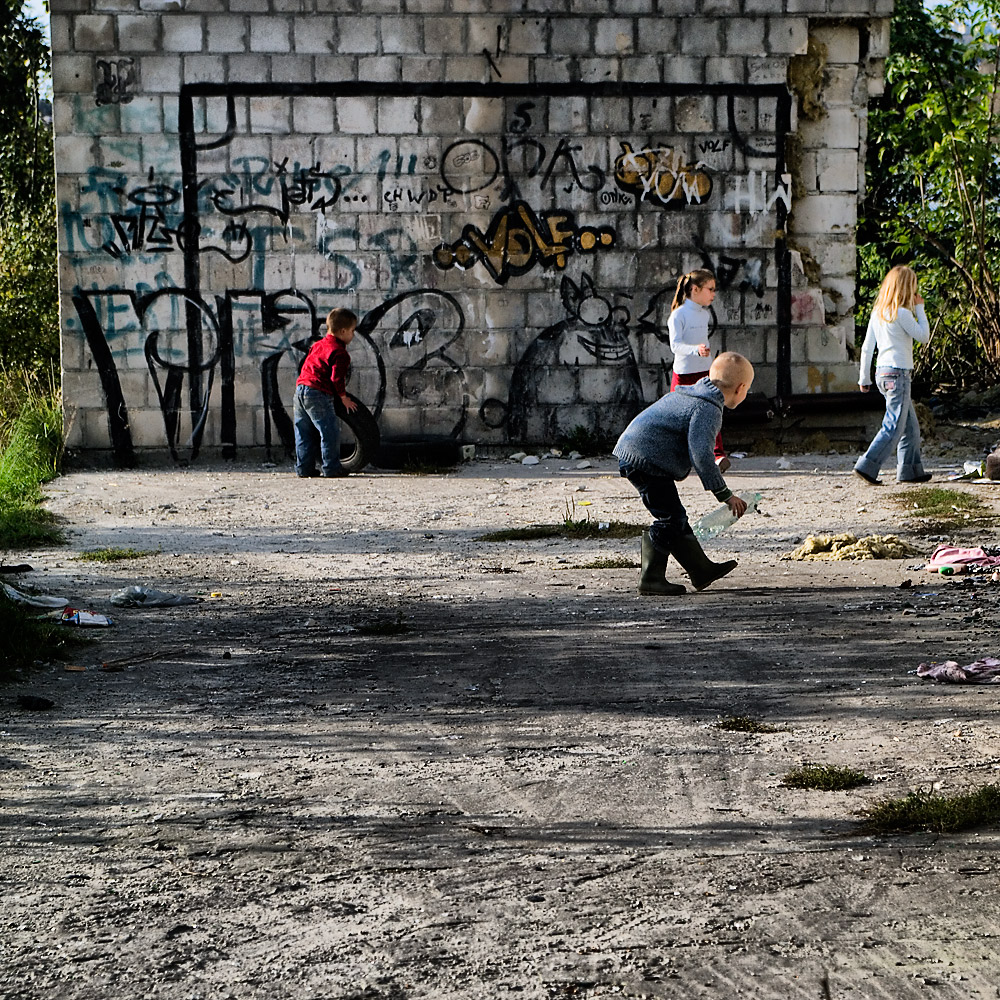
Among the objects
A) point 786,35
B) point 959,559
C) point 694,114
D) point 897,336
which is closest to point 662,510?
point 959,559

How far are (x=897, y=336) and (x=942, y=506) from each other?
5.91ft

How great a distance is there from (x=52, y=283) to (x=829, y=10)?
854 cm

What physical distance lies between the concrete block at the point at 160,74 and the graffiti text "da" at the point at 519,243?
285 centimetres

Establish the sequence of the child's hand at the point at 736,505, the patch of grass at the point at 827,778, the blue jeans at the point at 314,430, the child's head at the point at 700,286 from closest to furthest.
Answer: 1. the patch of grass at the point at 827,778
2. the child's hand at the point at 736,505
3. the child's head at the point at 700,286
4. the blue jeans at the point at 314,430

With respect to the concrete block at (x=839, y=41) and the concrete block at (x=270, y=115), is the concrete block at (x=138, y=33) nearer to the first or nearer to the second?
the concrete block at (x=270, y=115)

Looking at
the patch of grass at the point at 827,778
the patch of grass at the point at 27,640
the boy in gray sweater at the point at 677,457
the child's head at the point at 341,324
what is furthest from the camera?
the child's head at the point at 341,324

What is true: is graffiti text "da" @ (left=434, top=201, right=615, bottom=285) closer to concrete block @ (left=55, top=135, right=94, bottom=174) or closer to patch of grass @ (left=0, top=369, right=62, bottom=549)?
concrete block @ (left=55, top=135, right=94, bottom=174)

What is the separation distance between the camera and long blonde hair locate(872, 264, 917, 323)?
10328 mm

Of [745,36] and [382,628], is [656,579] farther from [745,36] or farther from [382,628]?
[745,36]

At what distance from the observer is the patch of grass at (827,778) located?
12.6 ft

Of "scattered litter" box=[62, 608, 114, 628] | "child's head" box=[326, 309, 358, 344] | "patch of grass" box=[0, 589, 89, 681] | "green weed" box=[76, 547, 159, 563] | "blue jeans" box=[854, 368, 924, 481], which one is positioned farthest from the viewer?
"child's head" box=[326, 309, 358, 344]

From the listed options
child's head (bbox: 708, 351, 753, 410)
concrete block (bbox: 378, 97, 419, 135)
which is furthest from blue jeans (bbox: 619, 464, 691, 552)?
concrete block (bbox: 378, 97, 419, 135)

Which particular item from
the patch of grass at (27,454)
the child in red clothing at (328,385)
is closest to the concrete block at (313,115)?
the child in red clothing at (328,385)

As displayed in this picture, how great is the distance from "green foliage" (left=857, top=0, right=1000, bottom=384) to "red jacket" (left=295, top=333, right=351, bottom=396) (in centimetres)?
707
